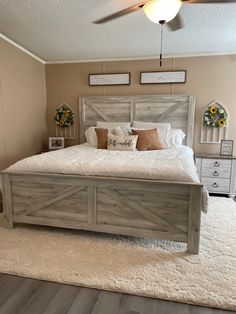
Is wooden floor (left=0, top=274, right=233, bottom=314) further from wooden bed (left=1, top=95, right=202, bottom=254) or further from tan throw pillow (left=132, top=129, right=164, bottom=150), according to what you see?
tan throw pillow (left=132, top=129, right=164, bottom=150)

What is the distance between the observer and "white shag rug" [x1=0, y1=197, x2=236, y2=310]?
174 cm

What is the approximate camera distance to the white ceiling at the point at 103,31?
2.67 metres

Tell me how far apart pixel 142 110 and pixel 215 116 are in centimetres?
127

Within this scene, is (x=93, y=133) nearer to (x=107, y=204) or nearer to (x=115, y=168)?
(x=115, y=168)

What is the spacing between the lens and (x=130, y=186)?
7.44ft

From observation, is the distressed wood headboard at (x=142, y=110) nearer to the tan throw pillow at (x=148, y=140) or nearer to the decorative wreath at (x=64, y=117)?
the decorative wreath at (x=64, y=117)

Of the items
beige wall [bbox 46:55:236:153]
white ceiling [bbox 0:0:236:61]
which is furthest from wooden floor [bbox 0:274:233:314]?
beige wall [bbox 46:55:236:153]

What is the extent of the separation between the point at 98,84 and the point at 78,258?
11.0 feet

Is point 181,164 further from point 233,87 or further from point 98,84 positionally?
point 98,84

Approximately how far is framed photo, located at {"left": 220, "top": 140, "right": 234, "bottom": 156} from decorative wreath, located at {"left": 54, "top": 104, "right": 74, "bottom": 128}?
2832 millimetres

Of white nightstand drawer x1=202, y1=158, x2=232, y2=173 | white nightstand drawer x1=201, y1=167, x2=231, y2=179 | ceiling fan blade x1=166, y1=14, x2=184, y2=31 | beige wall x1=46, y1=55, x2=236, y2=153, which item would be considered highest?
ceiling fan blade x1=166, y1=14, x2=184, y2=31

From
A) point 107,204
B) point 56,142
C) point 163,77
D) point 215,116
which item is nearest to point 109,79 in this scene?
point 163,77

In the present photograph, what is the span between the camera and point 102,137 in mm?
3812

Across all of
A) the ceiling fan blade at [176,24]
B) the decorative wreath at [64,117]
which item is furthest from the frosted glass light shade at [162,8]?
the decorative wreath at [64,117]
